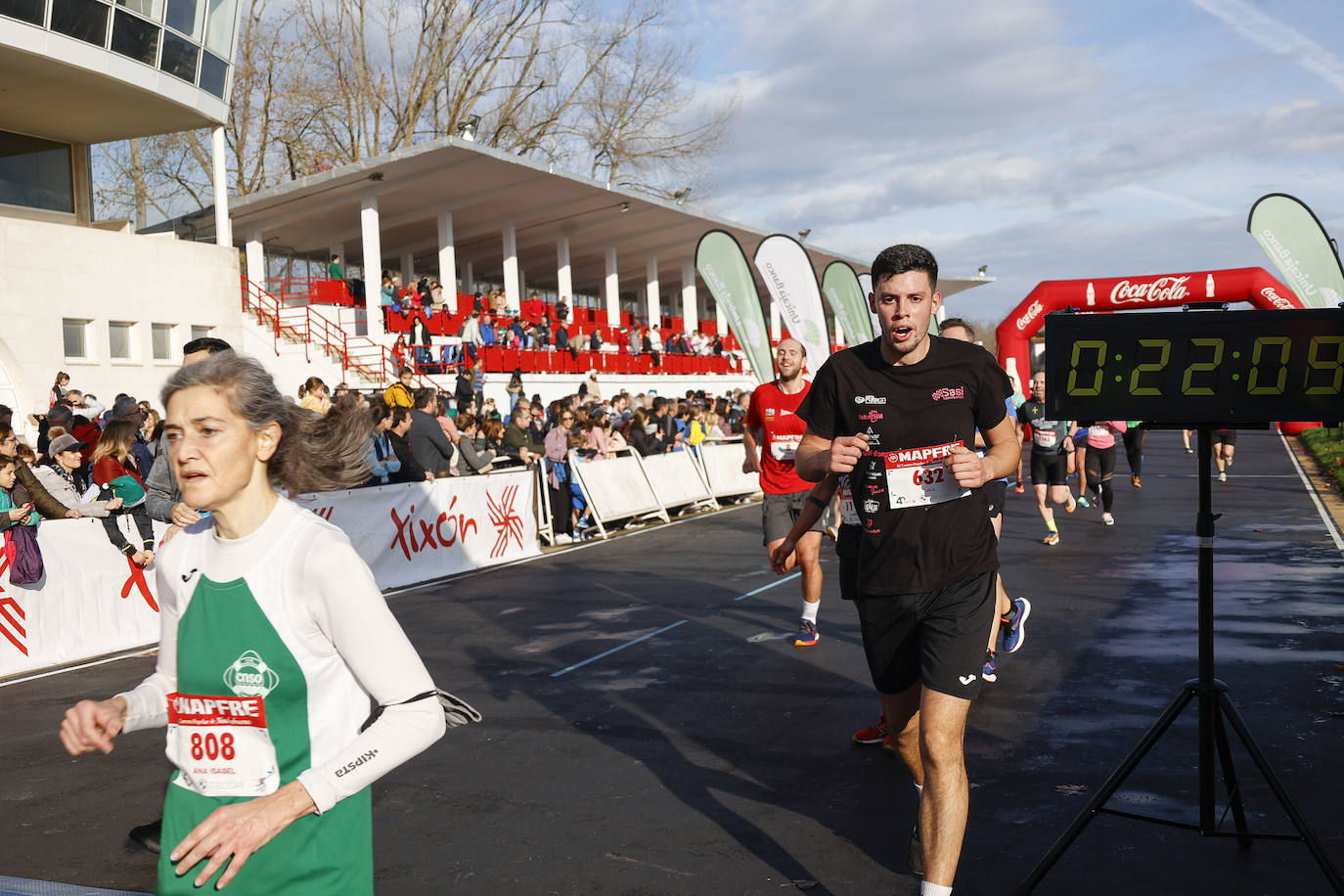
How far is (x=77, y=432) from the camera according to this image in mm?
13367

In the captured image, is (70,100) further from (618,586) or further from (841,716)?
(841,716)

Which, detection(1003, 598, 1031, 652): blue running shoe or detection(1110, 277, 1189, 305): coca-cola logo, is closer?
detection(1003, 598, 1031, 652): blue running shoe

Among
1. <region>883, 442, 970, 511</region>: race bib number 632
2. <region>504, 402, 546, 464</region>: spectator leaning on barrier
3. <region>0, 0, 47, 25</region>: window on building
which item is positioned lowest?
<region>504, 402, 546, 464</region>: spectator leaning on barrier

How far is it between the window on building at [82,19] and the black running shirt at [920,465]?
21.7 metres

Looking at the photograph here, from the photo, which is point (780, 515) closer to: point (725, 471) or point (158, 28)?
point (725, 471)

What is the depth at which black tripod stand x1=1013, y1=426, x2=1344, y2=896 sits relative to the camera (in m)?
3.88

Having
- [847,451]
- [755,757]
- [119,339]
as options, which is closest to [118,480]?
[755,757]

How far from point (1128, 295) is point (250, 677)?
2935 cm

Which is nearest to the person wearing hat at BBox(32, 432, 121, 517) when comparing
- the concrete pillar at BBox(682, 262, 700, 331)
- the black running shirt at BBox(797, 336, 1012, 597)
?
the black running shirt at BBox(797, 336, 1012, 597)

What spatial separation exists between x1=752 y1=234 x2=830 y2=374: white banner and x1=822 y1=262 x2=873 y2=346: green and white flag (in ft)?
15.1

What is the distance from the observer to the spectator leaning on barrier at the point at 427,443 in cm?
1320

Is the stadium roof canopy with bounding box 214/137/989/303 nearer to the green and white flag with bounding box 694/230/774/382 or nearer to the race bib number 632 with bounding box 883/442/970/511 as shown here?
the green and white flag with bounding box 694/230/774/382

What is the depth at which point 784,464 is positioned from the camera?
8703 millimetres

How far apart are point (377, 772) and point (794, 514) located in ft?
21.6
